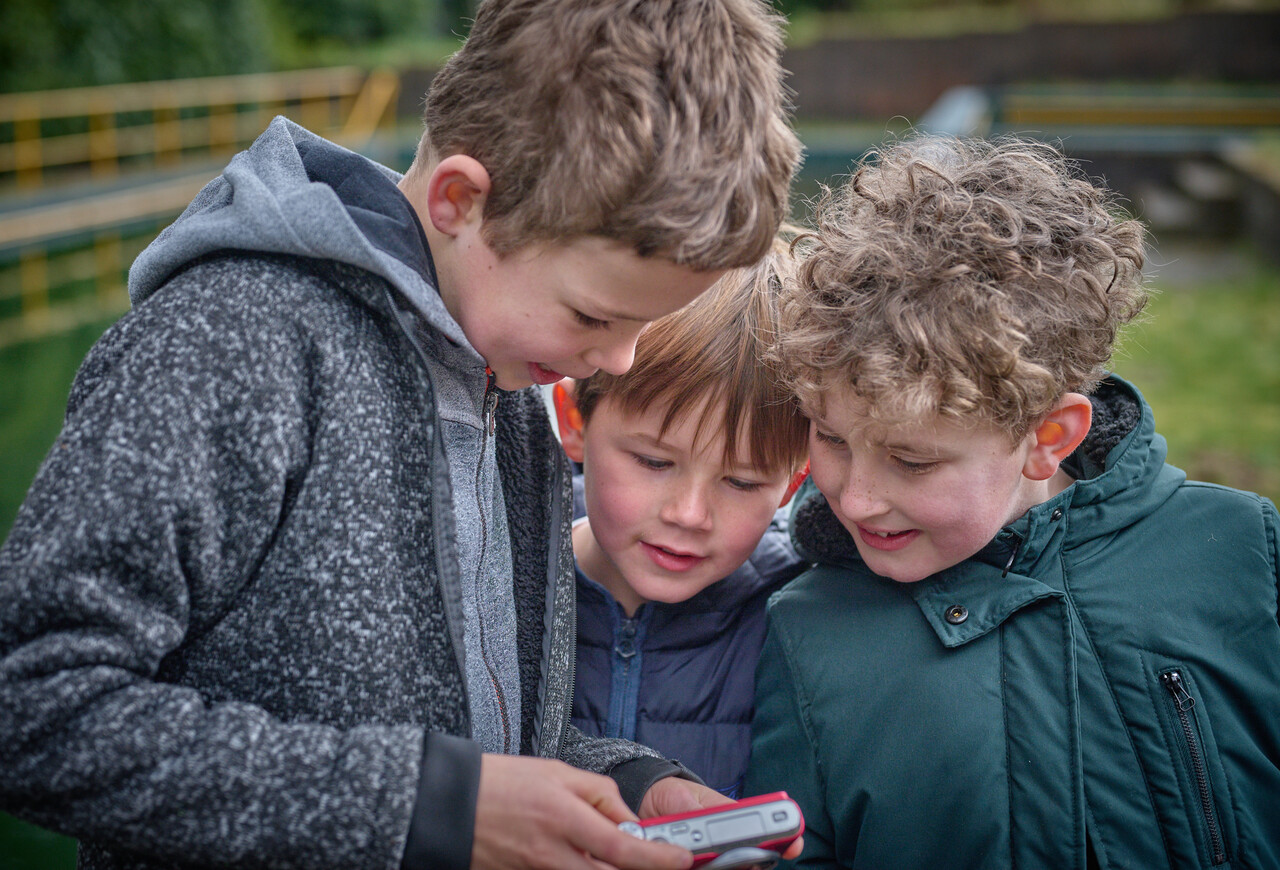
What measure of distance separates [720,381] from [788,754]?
0.64 m

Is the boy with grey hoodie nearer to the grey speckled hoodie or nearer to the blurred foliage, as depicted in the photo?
the grey speckled hoodie

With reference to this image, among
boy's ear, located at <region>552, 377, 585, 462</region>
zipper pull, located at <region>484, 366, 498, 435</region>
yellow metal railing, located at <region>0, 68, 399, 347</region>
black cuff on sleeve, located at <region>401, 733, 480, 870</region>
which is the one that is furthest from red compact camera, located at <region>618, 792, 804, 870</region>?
yellow metal railing, located at <region>0, 68, 399, 347</region>

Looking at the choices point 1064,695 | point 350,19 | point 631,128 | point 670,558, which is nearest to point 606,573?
point 670,558

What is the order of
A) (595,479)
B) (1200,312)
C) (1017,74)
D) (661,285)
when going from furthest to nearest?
(1017,74) → (1200,312) → (595,479) → (661,285)

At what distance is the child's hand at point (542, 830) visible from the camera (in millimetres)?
1193

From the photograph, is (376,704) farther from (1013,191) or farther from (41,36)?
(41,36)

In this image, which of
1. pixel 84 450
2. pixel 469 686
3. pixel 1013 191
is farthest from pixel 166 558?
pixel 1013 191

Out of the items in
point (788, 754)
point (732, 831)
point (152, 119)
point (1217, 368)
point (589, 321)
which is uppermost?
point (152, 119)

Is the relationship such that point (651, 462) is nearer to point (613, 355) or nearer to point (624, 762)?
point (613, 355)

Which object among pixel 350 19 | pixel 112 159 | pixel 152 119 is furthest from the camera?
pixel 350 19

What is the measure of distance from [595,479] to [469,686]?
1.93 feet

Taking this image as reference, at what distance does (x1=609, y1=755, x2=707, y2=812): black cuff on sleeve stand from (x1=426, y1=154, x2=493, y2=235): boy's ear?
2.85 feet

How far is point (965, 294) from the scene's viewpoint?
163 cm

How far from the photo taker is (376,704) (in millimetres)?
1293
